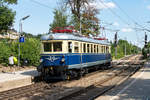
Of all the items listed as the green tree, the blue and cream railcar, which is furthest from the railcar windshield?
the green tree

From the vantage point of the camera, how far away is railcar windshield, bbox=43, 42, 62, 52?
1416cm

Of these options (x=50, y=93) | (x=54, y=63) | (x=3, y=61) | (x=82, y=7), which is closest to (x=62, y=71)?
(x=54, y=63)

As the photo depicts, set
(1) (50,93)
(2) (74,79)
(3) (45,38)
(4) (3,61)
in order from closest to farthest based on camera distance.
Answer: (1) (50,93), (3) (45,38), (2) (74,79), (4) (3,61)

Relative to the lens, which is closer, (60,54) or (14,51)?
(60,54)

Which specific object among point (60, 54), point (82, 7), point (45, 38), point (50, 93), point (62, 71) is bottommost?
point (50, 93)

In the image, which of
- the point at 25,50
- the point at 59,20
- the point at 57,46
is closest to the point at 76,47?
the point at 57,46

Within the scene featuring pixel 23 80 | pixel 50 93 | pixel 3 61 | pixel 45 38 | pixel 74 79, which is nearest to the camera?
pixel 50 93

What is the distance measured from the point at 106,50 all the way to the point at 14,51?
8.99m

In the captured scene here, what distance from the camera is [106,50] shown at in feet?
73.8

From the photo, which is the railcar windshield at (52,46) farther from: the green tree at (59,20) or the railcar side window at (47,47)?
the green tree at (59,20)

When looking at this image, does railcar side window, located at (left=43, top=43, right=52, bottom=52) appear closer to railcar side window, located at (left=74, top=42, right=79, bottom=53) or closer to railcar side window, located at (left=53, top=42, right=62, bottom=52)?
railcar side window, located at (left=53, top=42, right=62, bottom=52)

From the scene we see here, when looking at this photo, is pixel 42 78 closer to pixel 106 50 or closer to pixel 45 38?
pixel 45 38

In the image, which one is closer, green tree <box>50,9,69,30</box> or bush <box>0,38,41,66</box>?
bush <box>0,38,41,66</box>

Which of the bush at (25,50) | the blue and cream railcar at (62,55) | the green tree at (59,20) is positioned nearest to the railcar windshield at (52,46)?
the blue and cream railcar at (62,55)
